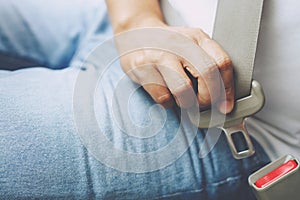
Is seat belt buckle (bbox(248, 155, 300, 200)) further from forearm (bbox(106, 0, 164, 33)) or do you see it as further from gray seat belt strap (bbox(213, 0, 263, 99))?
forearm (bbox(106, 0, 164, 33))

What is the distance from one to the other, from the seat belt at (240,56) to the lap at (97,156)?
1.2 inches

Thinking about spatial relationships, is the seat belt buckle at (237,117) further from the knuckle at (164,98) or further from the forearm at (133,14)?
the forearm at (133,14)

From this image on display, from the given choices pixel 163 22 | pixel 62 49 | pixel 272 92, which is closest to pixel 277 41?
pixel 272 92

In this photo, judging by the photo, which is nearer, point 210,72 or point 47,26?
point 210,72

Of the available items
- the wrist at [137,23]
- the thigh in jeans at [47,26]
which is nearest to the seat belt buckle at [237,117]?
the wrist at [137,23]

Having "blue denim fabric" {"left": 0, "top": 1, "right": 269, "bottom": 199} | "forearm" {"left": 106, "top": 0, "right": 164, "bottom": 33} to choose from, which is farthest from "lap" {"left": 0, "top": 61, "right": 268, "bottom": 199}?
"forearm" {"left": 106, "top": 0, "right": 164, "bottom": 33}

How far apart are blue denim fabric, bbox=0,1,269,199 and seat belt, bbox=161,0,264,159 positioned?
0.10ft

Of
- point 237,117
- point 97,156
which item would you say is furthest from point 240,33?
point 97,156

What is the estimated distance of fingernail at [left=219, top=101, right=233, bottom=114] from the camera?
562 mm

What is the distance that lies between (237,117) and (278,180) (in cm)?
9

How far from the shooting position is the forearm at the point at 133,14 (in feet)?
2.20

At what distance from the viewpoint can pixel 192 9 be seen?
622mm

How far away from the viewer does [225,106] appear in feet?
1.85

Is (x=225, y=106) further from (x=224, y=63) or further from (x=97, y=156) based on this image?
(x=97, y=156)
